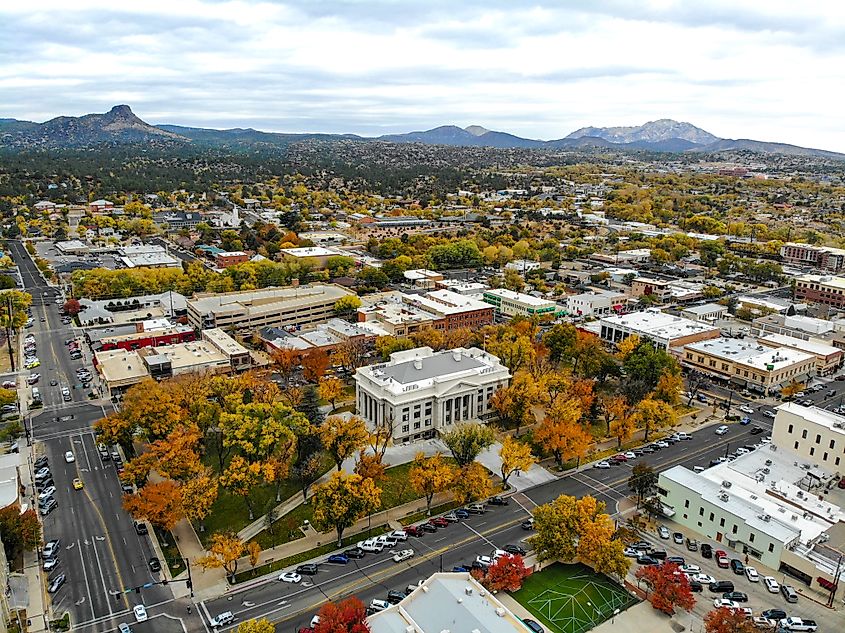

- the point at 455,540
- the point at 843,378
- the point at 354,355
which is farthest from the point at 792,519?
the point at 354,355

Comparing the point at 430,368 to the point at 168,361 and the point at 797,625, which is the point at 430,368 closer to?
the point at 168,361

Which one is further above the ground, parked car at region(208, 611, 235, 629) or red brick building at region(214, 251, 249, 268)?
red brick building at region(214, 251, 249, 268)

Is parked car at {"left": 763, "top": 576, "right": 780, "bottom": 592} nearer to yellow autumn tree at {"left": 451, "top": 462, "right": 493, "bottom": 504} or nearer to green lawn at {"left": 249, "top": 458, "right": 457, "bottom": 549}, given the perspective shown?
yellow autumn tree at {"left": 451, "top": 462, "right": 493, "bottom": 504}

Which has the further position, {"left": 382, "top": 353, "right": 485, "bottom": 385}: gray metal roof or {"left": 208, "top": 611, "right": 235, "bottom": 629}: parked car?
{"left": 382, "top": 353, "right": 485, "bottom": 385}: gray metal roof

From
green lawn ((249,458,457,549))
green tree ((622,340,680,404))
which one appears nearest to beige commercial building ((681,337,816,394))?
green tree ((622,340,680,404))

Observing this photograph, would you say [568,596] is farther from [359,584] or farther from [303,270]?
[303,270]

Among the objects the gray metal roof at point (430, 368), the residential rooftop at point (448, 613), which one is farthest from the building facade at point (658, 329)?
the residential rooftop at point (448, 613)

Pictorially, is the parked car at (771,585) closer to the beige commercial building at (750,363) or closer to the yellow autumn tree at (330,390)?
the beige commercial building at (750,363)
